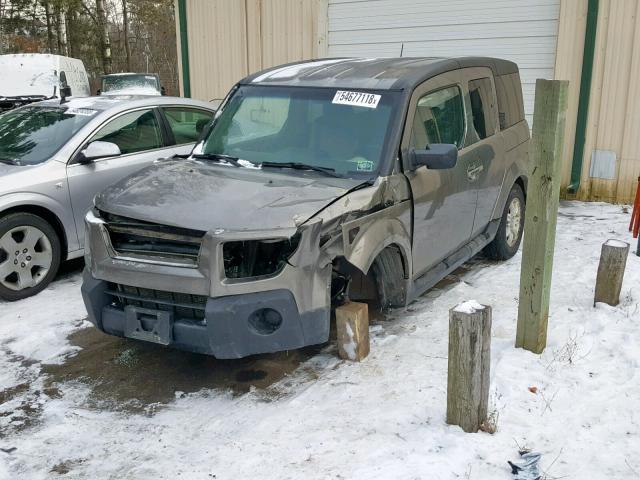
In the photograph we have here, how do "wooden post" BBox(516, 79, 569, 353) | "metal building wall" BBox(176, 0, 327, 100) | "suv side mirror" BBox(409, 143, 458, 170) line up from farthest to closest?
"metal building wall" BBox(176, 0, 327, 100), "suv side mirror" BBox(409, 143, 458, 170), "wooden post" BBox(516, 79, 569, 353)

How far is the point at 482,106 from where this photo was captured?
5754 millimetres

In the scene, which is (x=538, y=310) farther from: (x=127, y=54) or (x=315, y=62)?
(x=127, y=54)

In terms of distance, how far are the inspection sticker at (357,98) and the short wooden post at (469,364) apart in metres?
1.88

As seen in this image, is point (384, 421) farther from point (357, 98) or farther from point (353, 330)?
point (357, 98)

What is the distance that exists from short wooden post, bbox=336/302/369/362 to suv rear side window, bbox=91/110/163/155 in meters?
3.44

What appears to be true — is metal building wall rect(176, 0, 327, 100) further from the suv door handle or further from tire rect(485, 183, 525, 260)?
the suv door handle

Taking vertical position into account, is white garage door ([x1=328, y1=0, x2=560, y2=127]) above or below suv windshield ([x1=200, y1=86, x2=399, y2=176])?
above

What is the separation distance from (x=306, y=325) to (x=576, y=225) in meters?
5.18

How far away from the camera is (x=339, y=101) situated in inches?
188

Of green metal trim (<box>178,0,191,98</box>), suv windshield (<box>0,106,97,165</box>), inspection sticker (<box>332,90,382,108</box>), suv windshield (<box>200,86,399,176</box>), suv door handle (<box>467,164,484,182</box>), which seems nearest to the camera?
suv windshield (<box>200,86,399,176</box>)

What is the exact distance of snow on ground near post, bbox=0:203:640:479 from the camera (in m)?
3.19

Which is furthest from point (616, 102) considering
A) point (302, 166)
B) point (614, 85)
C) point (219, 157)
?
point (219, 157)

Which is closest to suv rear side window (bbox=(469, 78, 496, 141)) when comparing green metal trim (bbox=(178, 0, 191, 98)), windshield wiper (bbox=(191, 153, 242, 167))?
windshield wiper (bbox=(191, 153, 242, 167))

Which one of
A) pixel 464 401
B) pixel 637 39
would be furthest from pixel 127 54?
pixel 464 401
